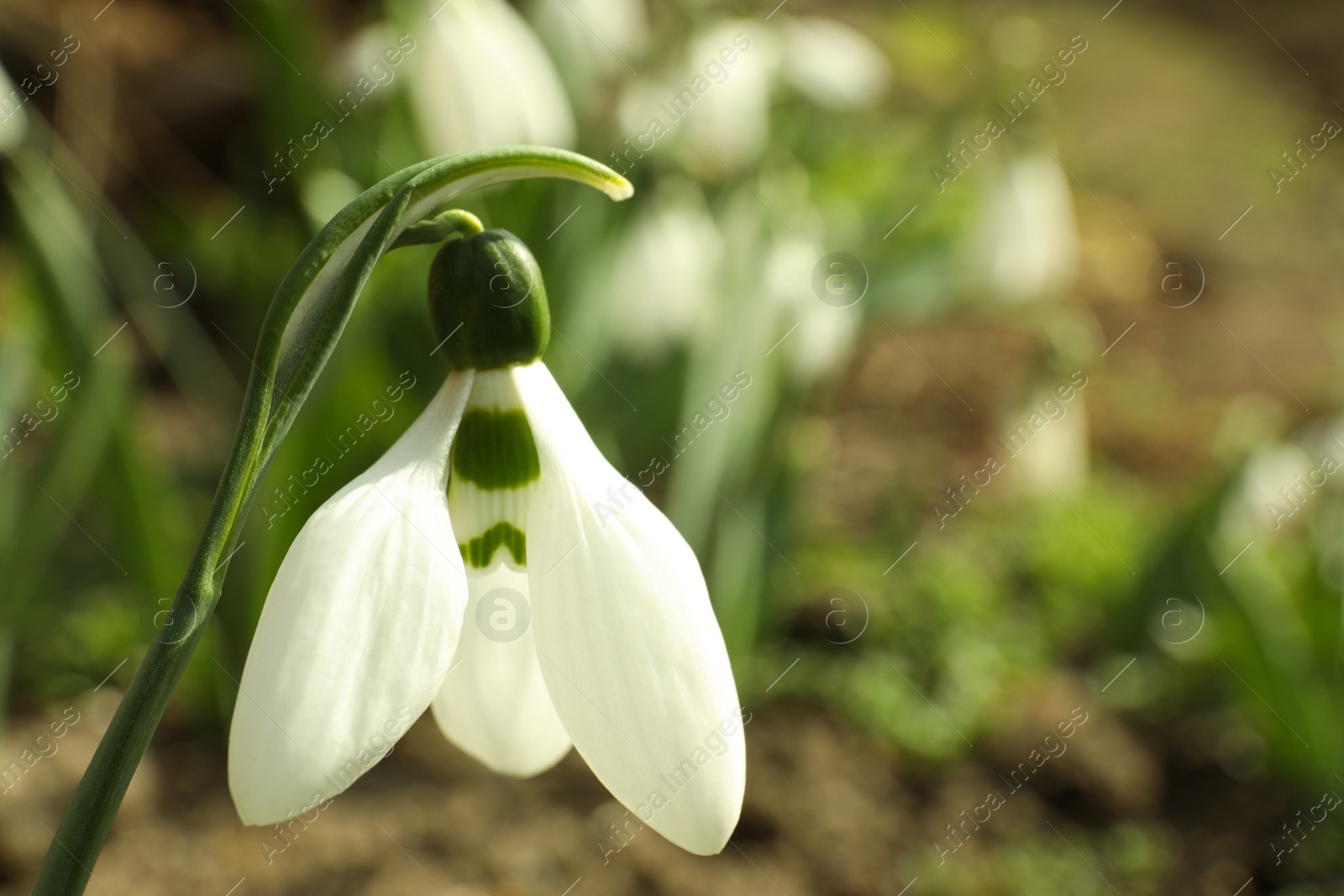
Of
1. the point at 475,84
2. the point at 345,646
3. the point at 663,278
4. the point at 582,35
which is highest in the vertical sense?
the point at 345,646

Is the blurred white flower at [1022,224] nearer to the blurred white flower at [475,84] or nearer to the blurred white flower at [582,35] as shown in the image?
the blurred white flower at [582,35]

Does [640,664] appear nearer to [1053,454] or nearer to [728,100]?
[728,100]

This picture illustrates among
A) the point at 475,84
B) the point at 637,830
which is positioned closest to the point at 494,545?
the point at 637,830

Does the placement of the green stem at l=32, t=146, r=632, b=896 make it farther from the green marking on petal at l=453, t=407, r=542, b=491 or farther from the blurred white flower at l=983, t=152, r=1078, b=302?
the blurred white flower at l=983, t=152, r=1078, b=302

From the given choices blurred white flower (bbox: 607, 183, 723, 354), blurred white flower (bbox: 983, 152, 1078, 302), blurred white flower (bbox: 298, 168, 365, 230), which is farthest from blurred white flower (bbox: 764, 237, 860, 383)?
blurred white flower (bbox: 298, 168, 365, 230)

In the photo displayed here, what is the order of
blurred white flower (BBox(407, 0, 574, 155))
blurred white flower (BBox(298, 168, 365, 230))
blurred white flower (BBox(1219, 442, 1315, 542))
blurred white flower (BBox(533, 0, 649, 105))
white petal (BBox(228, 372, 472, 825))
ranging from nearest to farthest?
white petal (BBox(228, 372, 472, 825)) < blurred white flower (BBox(298, 168, 365, 230)) < blurred white flower (BBox(407, 0, 574, 155)) < blurred white flower (BBox(1219, 442, 1315, 542)) < blurred white flower (BBox(533, 0, 649, 105))

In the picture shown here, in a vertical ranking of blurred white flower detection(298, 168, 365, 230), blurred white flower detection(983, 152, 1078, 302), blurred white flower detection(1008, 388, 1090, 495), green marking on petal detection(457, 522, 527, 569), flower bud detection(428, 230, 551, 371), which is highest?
flower bud detection(428, 230, 551, 371)

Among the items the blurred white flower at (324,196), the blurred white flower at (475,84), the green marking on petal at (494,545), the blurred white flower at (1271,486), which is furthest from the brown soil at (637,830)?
the green marking on petal at (494,545)
